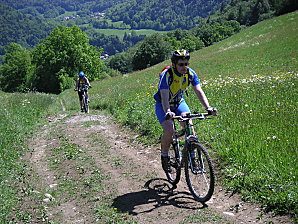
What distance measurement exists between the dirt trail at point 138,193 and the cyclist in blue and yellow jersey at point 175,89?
1.04 metres

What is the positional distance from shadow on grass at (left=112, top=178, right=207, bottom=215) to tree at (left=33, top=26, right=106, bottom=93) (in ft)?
199

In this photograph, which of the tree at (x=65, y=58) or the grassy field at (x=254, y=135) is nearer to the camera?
the grassy field at (x=254, y=135)

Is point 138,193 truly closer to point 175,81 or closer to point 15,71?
point 175,81

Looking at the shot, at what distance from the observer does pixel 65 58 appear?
6888 centimetres

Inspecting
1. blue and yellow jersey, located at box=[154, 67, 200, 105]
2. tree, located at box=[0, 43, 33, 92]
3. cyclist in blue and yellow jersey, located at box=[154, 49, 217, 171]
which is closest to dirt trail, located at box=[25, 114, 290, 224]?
cyclist in blue and yellow jersey, located at box=[154, 49, 217, 171]

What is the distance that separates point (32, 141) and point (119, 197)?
22.4ft

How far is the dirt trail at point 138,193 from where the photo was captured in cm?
622

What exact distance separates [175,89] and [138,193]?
2.19m

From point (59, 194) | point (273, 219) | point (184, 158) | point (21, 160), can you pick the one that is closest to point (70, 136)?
point (21, 160)

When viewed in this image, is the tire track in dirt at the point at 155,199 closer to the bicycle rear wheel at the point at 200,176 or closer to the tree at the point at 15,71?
the bicycle rear wheel at the point at 200,176

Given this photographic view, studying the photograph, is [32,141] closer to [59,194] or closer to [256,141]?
[59,194]

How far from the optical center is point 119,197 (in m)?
7.46

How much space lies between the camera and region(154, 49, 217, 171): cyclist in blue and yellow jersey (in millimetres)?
6691

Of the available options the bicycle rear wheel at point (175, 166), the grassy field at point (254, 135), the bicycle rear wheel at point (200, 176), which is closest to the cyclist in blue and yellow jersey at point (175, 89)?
the bicycle rear wheel at point (175, 166)
